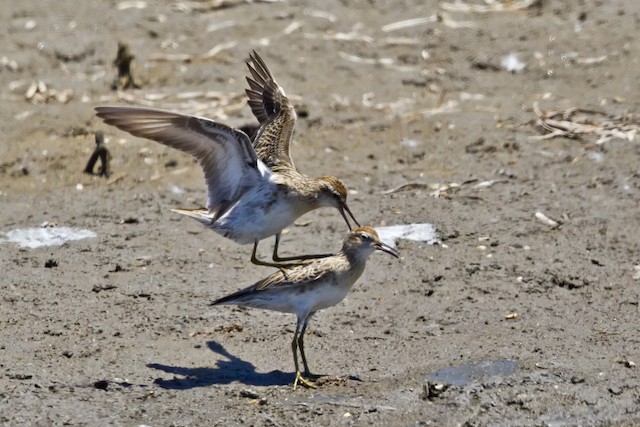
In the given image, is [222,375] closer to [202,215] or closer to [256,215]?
[256,215]

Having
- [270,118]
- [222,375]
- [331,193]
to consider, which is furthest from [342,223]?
[222,375]

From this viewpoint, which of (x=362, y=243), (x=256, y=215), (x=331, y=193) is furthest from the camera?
(x=331, y=193)

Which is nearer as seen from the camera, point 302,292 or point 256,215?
point 302,292

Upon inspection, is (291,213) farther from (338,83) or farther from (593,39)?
(593,39)

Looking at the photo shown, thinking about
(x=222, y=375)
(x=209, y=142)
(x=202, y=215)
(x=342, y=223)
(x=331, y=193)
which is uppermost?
(x=209, y=142)

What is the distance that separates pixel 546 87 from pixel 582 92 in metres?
0.47

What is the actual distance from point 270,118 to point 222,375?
Result: 2728 millimetres

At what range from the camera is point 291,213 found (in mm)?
8820

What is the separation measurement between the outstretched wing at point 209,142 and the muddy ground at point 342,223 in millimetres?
963

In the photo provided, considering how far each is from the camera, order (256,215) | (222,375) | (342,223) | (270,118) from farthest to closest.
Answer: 1. (342,223)
2. (270,118)
3. (256,215)
4. (222,375)

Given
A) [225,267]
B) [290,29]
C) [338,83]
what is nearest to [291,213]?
[225,267]

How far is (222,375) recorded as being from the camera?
316 inches

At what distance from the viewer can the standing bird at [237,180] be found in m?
8.26

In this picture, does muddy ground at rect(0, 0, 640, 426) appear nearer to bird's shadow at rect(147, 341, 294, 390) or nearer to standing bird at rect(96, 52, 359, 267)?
bird's shadow at rect(147, 341, 294, 390)
